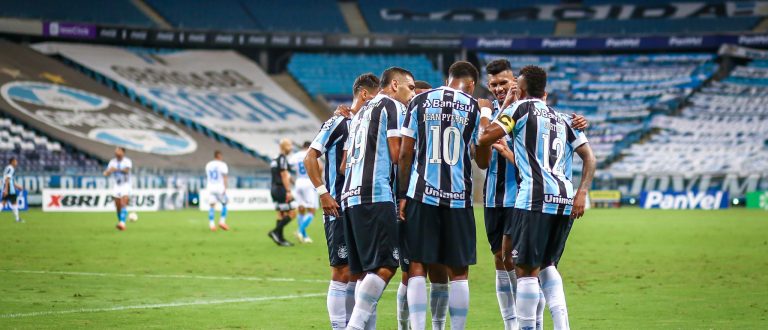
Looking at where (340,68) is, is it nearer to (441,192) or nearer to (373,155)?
(373,155)

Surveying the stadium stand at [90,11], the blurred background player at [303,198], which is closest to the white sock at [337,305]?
the blurred background player at [303,198]

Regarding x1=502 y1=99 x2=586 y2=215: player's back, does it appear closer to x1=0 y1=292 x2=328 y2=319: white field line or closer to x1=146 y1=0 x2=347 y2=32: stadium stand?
x1=0 y1=292 x2=328 y2=319: white field line

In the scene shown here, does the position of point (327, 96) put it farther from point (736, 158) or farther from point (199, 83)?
point (736, 158)

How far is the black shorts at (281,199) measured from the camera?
73.9 feet

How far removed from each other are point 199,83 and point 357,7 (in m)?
11.8

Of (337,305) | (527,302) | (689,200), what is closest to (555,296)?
(527,302)

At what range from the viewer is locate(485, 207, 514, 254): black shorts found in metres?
9.37

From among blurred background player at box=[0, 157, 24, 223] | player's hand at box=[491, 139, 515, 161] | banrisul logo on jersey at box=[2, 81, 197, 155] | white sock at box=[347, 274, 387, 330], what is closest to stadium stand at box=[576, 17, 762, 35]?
banrisul logo on jersey at box=[2, 81, 197, 155]

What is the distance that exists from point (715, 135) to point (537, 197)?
52.2m

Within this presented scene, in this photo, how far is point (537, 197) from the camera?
8273 millimetres

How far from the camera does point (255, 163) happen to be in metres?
56.3

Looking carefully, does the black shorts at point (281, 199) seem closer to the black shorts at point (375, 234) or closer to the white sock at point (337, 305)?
the white sock at point (337, 305)

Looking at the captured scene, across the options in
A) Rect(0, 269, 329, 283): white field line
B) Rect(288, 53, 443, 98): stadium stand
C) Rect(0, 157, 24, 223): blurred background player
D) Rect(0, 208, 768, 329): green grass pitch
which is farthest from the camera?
Rect(288, 53, 443, 98): stadium stand

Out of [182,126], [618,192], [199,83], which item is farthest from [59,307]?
[199,83]
